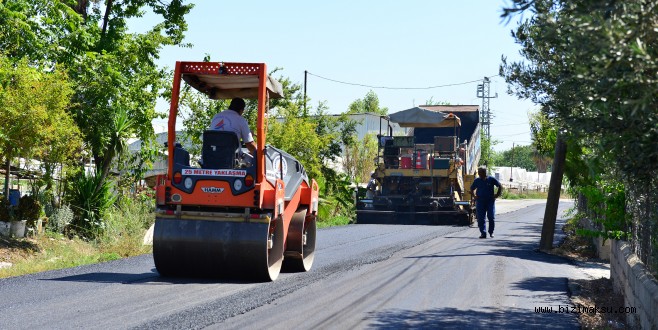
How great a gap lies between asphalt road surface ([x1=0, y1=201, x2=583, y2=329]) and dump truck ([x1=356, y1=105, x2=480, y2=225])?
1077cm

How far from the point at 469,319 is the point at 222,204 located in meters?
3.81

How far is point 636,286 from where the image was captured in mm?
7734

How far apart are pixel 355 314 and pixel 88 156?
13451mm

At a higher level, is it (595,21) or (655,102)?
(595,21)

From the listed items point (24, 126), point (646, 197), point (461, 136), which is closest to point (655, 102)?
point (646, 197)

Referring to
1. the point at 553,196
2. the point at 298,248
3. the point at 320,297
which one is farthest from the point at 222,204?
the point at 553,196

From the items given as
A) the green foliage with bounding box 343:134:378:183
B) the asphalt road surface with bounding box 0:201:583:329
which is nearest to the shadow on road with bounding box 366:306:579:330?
the asphalt road surface with bounding box 0:201:583:329

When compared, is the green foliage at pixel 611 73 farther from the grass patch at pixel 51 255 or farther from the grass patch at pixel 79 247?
the grass patch at pixel 79 247

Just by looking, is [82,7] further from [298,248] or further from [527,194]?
[527,194]

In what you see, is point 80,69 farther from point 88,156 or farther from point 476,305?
point 476,305

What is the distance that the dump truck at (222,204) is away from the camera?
10398 millimetres

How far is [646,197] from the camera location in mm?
7789

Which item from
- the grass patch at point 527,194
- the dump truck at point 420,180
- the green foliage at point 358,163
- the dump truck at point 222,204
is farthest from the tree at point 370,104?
the dump truck at point 222,204

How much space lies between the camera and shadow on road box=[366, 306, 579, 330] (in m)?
7.81
